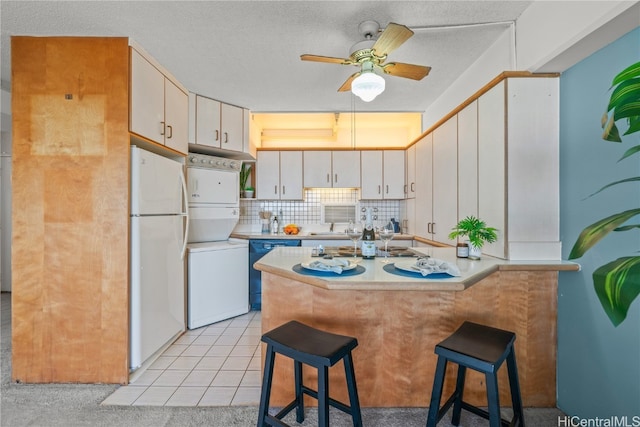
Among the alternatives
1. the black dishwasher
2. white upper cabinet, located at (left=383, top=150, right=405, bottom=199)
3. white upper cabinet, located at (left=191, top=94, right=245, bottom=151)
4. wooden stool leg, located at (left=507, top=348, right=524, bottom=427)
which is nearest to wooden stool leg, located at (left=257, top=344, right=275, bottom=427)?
wooden stool leg, located at (left=507, top=348, right=524, bottom=427)

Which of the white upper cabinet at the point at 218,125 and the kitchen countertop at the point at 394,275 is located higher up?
the white upper cabinet at the point at 218,125

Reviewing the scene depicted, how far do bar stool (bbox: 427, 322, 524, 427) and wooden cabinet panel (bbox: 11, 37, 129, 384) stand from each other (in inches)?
80.4

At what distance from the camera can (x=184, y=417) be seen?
175 cm

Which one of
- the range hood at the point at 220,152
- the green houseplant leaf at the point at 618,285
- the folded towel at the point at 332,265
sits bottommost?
the folded towel at the point at 332,265

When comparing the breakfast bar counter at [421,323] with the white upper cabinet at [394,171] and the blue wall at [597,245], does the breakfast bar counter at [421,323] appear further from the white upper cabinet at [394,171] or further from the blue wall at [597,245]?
the white upper cabinet at [394,171]

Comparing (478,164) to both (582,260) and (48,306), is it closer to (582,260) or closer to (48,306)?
(582,260)

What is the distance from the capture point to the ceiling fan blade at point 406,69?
194 centimetres

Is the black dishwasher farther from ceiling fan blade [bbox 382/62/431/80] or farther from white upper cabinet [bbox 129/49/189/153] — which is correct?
ceiling fan blade [bbox 382/62/431/80]

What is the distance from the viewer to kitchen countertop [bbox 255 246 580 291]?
135 centimetres

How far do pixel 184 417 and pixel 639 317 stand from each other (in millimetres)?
2476

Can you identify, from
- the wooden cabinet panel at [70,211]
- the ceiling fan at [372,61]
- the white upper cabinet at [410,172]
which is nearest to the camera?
the ceiling fan at [372,61]

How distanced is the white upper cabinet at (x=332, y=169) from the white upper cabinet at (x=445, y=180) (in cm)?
130

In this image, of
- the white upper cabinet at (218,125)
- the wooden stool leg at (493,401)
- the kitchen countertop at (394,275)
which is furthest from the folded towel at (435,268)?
the white upper cabinet at (218,125)

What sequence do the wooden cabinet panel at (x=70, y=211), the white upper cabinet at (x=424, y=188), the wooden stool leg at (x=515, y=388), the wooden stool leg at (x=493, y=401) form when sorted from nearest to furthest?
the wooden stool leg at (x=493, y=401)
the wooden stool leg at (x=515, y=388)
the wooden cabinet panel at (x=70, y=211)
the white upper cabinet at (x=424, y=188)
